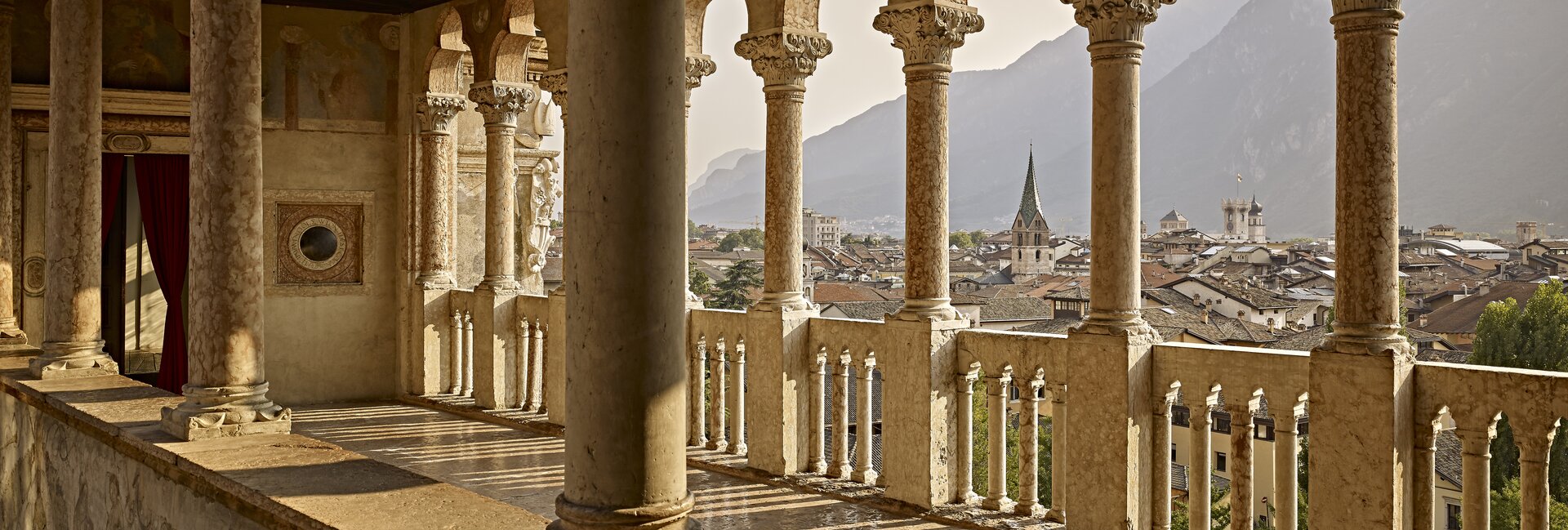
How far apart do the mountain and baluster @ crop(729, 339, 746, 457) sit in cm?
5326

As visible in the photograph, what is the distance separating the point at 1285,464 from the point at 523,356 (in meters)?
7.60

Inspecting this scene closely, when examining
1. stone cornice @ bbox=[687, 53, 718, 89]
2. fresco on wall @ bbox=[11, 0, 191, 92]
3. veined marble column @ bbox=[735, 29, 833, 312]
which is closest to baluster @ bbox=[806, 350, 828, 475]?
veined marble column @ bbox=[735, 29, 833, 312]

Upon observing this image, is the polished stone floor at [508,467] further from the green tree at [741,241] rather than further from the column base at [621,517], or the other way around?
the green tree at [741,241]

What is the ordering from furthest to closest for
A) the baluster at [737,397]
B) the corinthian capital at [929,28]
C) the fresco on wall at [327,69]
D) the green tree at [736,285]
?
1. the green tree at [736,285]
2. the fresco on wall at [327,69]
3. the baluster at [737,397]
4. the corinthian capital at [929,28]

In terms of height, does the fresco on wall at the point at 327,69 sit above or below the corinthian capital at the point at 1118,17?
above

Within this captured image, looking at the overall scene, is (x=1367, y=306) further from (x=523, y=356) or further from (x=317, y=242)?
(x=317, y=242)

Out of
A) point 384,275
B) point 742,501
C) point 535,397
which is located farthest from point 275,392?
point 742,501

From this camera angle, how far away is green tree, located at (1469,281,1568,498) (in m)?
28.7

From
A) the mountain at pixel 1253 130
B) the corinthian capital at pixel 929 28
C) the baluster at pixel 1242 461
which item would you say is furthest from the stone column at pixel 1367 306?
the mountain at pixel 1253 130

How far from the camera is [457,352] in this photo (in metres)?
12.9

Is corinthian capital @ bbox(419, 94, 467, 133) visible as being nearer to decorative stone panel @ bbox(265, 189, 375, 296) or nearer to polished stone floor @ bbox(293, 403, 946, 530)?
decorative stone panel @ bbox(265, 189, 375, 296)

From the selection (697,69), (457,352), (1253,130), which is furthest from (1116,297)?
(1253,130)

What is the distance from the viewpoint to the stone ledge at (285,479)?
4129 millimetres

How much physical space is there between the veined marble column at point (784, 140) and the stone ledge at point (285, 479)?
397cm
